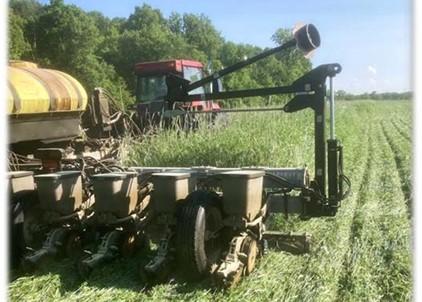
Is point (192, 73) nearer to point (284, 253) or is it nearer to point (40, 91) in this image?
point (40, 91)

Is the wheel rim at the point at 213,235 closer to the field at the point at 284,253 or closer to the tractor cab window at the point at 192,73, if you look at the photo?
the field at the point at 284,253

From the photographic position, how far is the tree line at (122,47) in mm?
8461

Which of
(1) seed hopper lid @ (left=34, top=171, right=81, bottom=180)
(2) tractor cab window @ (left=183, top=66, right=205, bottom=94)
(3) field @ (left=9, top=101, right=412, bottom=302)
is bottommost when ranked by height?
(3) field @ (left=9, top=101, right=412, bottom=302)

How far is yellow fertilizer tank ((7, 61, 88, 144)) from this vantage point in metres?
4.54

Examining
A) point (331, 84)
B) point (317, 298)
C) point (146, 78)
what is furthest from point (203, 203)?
point (146, 78)

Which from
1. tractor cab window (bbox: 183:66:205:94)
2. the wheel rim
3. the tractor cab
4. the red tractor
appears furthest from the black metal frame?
tractor cab window (bbox: 183:66:205:94)

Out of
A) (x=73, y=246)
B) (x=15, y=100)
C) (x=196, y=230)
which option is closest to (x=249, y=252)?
(x=196, y=230)

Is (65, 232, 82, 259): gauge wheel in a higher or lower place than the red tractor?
lower

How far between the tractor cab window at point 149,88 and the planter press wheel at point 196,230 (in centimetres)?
818

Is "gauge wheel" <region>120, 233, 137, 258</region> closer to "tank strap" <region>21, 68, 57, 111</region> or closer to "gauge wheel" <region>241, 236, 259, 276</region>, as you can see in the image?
"gauge wheel" <region>241, 236, 259, 276</region>

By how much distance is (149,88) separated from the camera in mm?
12102

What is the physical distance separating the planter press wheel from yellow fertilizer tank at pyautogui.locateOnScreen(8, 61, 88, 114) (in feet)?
5.67

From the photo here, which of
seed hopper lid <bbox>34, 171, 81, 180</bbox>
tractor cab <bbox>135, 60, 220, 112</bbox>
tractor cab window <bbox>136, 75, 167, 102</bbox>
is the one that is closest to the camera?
seed hopper lid <bbox>34, 171, 81, 180</bbox>

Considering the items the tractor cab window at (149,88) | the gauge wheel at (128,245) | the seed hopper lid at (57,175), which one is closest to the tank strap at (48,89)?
the seed hopper lid at (57,175)
